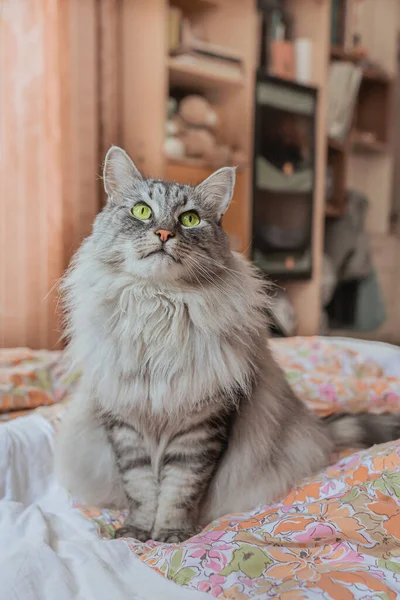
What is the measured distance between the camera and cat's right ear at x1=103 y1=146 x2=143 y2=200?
1.16m

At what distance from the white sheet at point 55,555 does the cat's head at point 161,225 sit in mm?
492

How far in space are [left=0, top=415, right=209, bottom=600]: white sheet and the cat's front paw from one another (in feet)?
0.39

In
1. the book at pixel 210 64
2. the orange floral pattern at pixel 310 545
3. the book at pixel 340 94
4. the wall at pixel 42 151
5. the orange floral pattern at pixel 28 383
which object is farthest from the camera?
the book at pixel 340 94

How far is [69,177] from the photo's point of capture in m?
2.56

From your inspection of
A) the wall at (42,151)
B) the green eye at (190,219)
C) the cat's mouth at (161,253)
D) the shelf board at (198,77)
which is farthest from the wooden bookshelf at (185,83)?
the cat's mouth at (161,253)

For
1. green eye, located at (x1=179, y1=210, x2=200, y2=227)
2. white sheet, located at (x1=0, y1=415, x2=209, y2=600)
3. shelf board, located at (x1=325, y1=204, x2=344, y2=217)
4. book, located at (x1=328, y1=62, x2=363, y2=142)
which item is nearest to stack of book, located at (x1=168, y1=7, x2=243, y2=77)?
book, located at (x1=328, y1=62, x2=363, y2=142)

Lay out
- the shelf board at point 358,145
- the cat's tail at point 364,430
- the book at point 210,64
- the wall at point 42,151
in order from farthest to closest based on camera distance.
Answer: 1. the shelf board at point 358,145
2. the book at point 210,64
3. the wall at point 42,151
4. the cat's tail at point 364,430

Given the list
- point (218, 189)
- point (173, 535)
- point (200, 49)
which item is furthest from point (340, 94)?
point (173, 535)

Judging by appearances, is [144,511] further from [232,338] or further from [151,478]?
[232,338]

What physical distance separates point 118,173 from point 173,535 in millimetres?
744

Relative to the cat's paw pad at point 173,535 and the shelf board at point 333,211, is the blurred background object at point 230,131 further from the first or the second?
the cat's paw pad at point 173,535

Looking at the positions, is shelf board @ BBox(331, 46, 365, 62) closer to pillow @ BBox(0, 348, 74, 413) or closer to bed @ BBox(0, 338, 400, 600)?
pillow @ BBox(0, 348, 74, 413)

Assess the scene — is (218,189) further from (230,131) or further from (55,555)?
(230,131)

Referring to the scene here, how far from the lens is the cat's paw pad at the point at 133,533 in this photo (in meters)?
1.07
